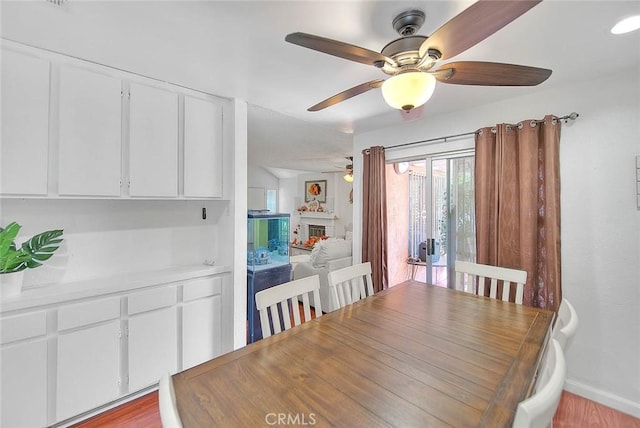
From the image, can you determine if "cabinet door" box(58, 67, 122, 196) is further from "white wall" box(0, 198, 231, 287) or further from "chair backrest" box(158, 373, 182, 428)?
"chair backrest" box(158, 373, 182, 428)

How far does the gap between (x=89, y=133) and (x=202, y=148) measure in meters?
0.76

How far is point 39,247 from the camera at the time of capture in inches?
69.3

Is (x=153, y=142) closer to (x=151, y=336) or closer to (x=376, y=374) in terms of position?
(x=151, y=336)

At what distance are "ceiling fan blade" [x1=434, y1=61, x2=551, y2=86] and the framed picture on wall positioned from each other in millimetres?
6294

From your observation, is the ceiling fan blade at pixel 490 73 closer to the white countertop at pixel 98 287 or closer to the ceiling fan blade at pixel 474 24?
the ceiling fan blade at pixel 474 24

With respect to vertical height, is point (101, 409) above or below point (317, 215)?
below

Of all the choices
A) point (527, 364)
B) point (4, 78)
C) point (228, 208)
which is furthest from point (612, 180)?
point (4, 78)

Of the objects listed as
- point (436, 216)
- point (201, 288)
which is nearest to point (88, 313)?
point (201, 288)

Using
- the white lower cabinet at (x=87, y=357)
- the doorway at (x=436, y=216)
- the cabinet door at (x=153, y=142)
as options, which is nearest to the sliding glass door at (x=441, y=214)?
the doorway at (x=436, y=216)

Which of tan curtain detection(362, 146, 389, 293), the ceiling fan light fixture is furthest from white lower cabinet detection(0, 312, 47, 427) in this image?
tan curtain detection(362, 146, 389, 293)

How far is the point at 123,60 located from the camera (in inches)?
72.6

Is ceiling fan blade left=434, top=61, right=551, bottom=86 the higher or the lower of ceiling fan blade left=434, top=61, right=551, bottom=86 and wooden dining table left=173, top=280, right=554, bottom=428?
the higher

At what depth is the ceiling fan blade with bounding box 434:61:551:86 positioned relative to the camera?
1269 mm

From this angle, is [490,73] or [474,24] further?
[490,73]
